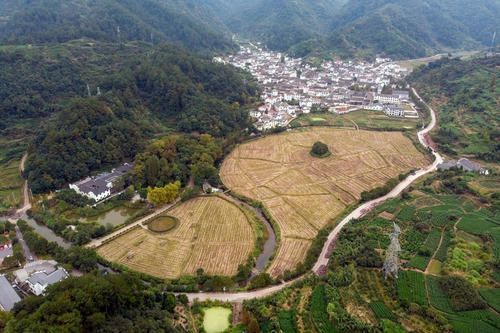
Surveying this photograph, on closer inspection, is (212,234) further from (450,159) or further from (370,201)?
(450,159)

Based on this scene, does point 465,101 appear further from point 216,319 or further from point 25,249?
point 25,249

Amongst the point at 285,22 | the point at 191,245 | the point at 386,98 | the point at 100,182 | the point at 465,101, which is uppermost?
the point at 285,22

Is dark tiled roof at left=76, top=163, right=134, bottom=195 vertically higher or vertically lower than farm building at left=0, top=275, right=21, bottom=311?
higher

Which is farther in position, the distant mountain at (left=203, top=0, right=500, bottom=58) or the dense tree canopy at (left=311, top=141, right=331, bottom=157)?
the distant mountain at (left=203, top=0, right=500, bottom=58)

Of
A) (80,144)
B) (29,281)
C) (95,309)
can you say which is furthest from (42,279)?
(80,144)

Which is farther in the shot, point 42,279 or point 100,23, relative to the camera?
point 100,23

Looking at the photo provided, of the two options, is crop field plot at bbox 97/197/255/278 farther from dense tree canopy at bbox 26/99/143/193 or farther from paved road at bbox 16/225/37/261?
dense tree canopy at bbox 26/99/143/193

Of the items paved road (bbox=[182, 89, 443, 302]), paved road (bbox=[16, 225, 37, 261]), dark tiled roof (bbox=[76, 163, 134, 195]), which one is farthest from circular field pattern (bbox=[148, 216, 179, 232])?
paved road (bbox=[16, 225, 37, 261])
